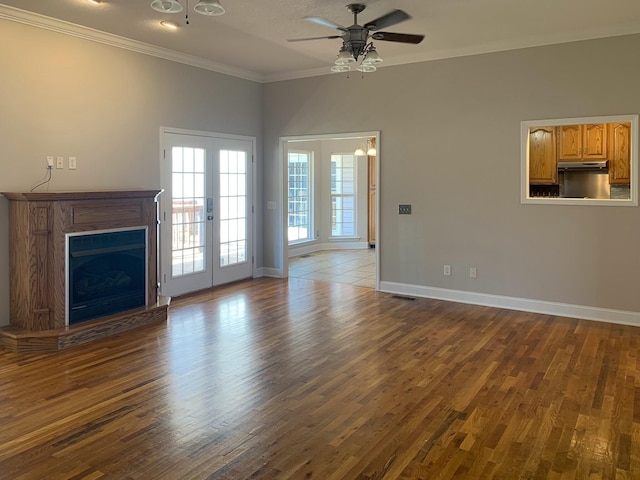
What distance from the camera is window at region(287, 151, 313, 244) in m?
10.5

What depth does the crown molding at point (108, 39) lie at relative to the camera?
4658mm

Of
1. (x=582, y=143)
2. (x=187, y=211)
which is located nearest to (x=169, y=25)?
(x=187, y=211)

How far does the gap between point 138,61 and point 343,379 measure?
171 inches

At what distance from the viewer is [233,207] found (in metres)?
7.38

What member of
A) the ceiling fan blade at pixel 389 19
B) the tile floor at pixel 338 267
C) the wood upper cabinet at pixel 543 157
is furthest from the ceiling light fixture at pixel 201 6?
the wood upper cabinet at pixel 543 157

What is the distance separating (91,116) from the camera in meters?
5.38

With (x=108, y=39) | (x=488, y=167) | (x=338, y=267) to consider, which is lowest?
(x=338, y=267)

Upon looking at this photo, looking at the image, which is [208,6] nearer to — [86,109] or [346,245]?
[86,109]

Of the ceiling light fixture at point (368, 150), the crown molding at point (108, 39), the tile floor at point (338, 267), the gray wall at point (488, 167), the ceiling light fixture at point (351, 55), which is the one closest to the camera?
the ceiling light fixture at point (351, 55)

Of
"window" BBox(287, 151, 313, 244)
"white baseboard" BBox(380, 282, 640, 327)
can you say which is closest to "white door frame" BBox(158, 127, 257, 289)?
"white baseboard" BBox(380, 282, 640, 327)

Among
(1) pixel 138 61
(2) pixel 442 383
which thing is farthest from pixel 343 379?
(1) pixel 138 61

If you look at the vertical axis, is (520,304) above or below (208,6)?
below

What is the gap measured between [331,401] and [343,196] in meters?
8.27

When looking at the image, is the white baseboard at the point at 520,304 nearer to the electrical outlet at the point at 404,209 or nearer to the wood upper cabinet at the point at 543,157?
the electrical outlet at the point at 404,209
